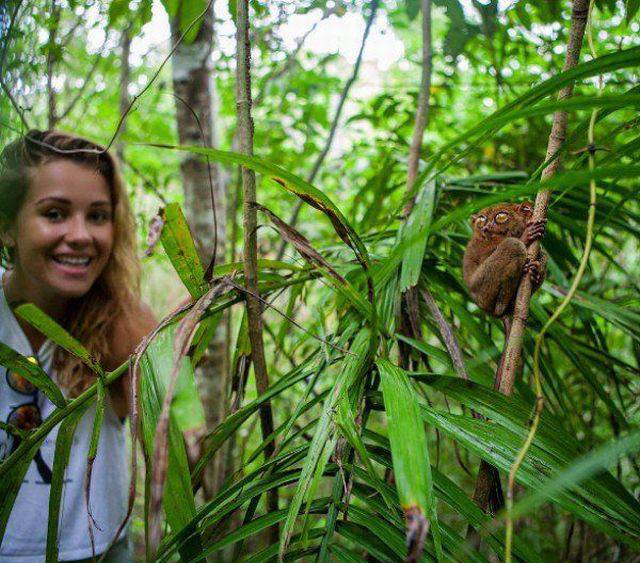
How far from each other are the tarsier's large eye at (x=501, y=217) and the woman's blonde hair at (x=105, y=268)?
1.10m

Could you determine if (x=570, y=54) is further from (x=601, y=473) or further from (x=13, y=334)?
(x=13, y=334)

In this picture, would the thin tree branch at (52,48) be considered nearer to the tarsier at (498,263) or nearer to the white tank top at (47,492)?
the white tank top at (47,492)

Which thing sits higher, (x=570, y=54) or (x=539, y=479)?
(x=570, y=54)

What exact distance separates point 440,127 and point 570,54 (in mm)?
2144

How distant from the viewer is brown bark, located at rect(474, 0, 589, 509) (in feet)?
2.41

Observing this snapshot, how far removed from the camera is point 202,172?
2.41 m

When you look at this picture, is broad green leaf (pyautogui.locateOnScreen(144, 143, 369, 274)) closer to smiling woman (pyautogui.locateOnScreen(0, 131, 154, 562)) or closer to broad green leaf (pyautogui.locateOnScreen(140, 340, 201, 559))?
broad green leaf (pyautogui.locateOnScreen(140, 340, 201, 559))

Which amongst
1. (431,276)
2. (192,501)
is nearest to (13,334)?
(192,501)

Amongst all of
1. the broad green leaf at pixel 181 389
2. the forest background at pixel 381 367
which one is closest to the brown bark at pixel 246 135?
the forest background at pixel 381 367

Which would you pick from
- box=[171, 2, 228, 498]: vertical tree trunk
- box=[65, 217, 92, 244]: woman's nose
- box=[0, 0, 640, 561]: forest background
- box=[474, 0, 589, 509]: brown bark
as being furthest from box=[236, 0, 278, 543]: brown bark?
box=[171, 2, 228, 498]: vertical tree trunk

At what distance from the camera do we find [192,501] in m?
0.69

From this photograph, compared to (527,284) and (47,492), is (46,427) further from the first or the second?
(47,492)

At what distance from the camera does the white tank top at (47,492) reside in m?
1.46

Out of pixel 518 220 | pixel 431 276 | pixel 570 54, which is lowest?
pixel 431 276
